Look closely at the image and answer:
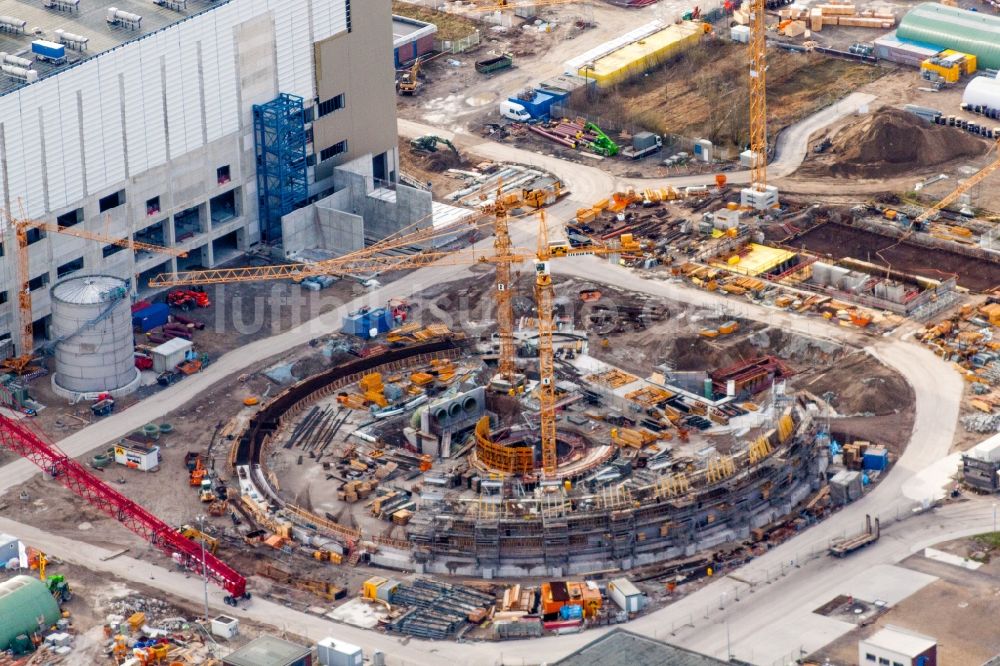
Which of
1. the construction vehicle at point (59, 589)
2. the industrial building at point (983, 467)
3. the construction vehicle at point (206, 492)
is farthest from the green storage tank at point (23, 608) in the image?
the industrial building at point (983, 467)

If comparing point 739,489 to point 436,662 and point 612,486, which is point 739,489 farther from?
point 436,662

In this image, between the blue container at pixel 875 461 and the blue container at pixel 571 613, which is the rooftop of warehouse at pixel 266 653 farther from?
the blue container at pixel 875 461

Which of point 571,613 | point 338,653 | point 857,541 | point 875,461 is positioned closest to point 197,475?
point 338,653

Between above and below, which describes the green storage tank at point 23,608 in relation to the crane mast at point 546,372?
below

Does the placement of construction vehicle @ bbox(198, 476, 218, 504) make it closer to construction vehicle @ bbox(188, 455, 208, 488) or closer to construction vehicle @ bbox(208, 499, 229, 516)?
construction vehicle @ bbox(188, 455, 208, 488)

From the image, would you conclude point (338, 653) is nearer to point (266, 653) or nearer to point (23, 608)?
point (266, 653)

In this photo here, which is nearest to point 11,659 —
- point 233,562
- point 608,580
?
point 233,562

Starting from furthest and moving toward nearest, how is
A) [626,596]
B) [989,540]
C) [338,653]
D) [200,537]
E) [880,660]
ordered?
[200,537] → [989,540] → [626,596] → [338,653] → [880,660]
